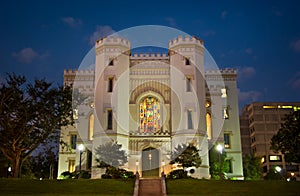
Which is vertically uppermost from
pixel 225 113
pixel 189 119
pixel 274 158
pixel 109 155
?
pixel 225 113

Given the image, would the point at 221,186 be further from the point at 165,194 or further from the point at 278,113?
the point at 278,113

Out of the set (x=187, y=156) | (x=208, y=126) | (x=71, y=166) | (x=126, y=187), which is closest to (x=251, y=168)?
(x=208, y=126)

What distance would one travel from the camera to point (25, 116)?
3189cm

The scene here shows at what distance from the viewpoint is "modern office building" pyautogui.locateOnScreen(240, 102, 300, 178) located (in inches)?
3469

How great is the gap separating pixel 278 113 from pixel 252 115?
20.3 ft

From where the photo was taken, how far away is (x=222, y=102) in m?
46.0

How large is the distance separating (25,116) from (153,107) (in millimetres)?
15726

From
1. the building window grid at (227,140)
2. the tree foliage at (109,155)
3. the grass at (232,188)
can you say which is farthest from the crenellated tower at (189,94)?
the grass at (232,188)

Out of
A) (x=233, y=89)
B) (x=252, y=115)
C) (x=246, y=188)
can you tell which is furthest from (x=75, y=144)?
(x=252, y=115)

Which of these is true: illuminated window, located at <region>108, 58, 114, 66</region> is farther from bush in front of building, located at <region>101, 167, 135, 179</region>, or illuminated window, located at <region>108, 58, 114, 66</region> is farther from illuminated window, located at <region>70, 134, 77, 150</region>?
bush in front of building, located at <region>101, 167, 135, 179</region>

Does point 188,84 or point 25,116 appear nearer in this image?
point 25,116

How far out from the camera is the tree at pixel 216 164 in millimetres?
41681

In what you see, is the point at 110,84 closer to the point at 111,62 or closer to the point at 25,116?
the point at 111,62

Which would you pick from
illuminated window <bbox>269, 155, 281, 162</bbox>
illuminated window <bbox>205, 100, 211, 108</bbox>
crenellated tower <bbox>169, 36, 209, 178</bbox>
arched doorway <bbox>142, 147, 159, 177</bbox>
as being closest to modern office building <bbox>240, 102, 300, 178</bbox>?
illuminated window <bbox>269, 155, 281, 162</bbox>
